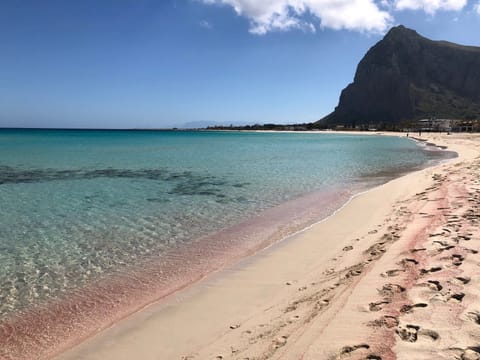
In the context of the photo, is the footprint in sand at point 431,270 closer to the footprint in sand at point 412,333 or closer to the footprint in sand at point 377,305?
the footprint in sand at point 377,305

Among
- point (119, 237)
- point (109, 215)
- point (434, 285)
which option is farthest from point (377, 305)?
point (109, 215)

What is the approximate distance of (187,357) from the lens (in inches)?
185

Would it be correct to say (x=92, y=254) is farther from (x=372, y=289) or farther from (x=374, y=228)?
(x=374, y=228)

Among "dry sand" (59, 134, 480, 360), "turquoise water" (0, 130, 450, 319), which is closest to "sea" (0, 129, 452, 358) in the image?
"turquoise water" (0, 130, 450, 319)

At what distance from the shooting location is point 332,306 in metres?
5.20

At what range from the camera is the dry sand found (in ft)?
13.1

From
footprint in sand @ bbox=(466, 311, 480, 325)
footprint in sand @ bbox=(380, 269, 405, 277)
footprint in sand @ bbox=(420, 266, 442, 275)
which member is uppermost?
footprint in sand @ bbox=(466, 311, 480, 325)

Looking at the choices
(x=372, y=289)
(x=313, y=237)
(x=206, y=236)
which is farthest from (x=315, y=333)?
(x=206, y=236)

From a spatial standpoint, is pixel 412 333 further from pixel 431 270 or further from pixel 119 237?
pixel 119 237

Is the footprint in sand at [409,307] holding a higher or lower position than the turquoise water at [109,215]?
higher

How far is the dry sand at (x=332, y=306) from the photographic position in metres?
3.99

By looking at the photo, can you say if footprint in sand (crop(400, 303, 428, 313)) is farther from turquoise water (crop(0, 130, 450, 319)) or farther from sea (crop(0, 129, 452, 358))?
turquoise water (crop(0, 130, 450, 319))

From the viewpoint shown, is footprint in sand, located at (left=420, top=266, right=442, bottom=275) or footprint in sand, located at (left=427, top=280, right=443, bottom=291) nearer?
footprint in sand, located at (left=427, top=280, right=443, bottom=291)

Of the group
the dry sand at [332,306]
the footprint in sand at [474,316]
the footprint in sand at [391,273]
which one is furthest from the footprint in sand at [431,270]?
the footprint in sand at [474,316]
